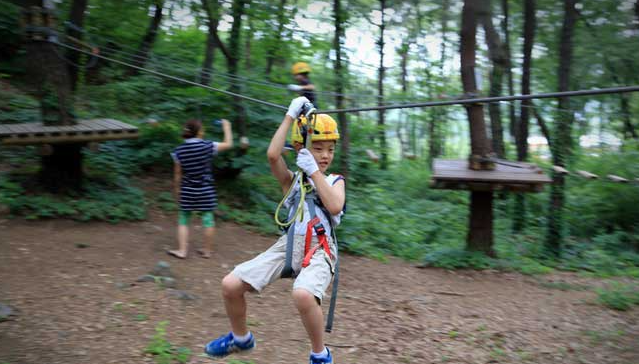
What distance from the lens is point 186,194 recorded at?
625 centimetres

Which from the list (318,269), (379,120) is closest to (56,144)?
(318,269)

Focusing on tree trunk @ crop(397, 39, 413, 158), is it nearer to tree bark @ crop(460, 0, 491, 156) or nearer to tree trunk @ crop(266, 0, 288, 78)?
tree trunk @ crop(266, 0, 288, 78)

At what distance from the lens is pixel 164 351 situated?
430cm

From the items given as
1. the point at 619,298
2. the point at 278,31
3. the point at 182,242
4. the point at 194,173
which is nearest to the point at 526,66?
the point at 278,31

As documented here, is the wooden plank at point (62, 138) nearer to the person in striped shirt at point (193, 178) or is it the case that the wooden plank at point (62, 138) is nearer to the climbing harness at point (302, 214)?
the person in striped shirt at point (193, 178)

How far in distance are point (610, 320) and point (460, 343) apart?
1.73 meters

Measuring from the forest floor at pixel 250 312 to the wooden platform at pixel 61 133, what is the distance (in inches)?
36.3

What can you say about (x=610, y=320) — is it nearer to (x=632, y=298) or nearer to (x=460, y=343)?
(x=632, y=298)

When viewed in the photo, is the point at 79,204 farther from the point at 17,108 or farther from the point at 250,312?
the point at 250,312

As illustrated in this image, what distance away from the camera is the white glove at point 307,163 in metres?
3.13

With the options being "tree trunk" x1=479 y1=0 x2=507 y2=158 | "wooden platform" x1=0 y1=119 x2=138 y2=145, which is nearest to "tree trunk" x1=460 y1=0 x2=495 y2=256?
"tree trunk" x1=479 y1=0 x2=507 y2=158

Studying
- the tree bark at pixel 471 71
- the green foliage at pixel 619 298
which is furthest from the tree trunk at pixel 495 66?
the green foliage at pixel 619 298

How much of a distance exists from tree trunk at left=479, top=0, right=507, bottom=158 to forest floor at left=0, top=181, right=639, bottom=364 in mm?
3183

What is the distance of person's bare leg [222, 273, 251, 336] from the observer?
3160 millimetres
